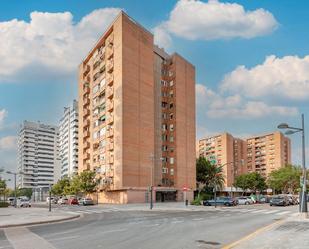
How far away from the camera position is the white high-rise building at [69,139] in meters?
171

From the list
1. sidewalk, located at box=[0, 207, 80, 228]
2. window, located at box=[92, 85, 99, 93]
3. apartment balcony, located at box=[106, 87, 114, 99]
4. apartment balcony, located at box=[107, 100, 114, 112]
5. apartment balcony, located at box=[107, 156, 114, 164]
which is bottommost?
sidewalk, located at box=[0, 207, 80, 228]

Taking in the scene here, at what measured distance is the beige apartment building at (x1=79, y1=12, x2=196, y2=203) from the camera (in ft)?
254

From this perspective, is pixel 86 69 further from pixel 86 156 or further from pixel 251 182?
pixel 251 182

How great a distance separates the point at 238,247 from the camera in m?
12.3

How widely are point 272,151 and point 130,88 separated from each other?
11980 cm

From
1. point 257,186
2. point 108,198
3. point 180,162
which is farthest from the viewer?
point 257,186

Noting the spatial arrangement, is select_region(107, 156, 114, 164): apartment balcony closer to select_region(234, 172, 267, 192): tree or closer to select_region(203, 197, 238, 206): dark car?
select_region(203, 197, 238, 206): dark car

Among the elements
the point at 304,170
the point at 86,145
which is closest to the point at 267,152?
the point at 86,145

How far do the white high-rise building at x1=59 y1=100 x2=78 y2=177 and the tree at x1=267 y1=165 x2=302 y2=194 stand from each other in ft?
243

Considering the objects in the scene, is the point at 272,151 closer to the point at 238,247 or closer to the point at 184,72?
the point at 184,72

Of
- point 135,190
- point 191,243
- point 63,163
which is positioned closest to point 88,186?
point 135,190

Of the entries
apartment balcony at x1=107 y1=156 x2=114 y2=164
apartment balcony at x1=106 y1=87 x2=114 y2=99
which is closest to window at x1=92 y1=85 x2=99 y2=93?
apartment balcony at x1=106 y1=87 x2=114 y2=99

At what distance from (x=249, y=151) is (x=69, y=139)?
81084mm

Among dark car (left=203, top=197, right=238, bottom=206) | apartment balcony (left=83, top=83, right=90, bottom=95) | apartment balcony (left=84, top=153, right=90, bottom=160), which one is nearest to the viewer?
dark car (left=203, top=197, right=238, bottom=206)
